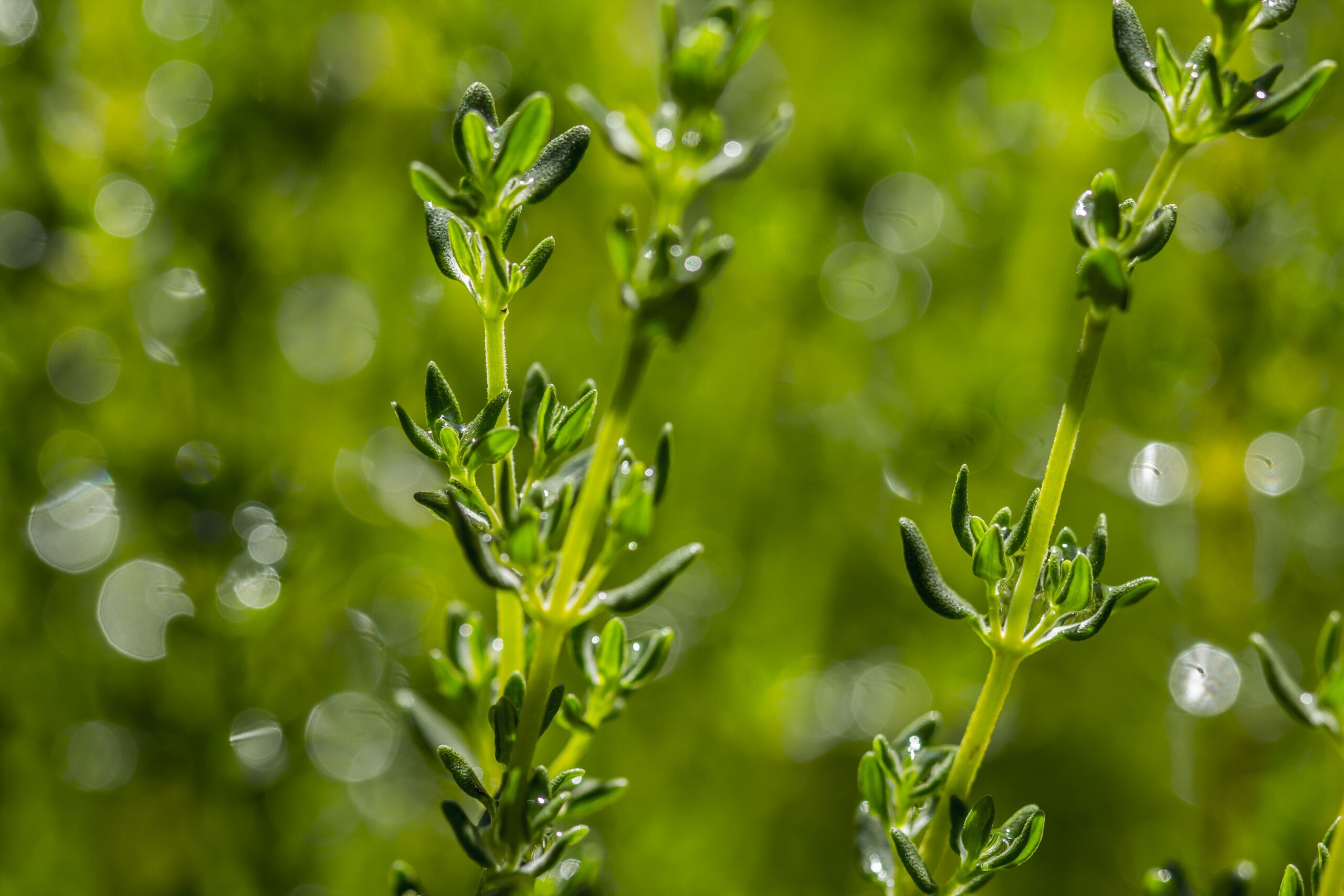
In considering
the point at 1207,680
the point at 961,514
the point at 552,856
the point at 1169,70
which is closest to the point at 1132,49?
the point at 1169,70

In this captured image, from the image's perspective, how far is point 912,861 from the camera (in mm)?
215

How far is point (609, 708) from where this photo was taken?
9.5 inches

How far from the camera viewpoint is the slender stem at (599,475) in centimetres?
20

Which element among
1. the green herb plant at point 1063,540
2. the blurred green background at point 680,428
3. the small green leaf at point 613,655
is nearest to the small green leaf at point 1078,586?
the green herb plant at point 1063,540

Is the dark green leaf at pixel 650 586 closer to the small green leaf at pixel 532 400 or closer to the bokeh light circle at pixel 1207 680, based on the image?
the small green leaf at pixel 532 400

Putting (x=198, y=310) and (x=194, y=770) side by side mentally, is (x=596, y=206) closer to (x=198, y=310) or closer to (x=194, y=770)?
(x=198, y=310)

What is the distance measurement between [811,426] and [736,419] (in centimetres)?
6

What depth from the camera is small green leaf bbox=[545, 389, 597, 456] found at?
231mm

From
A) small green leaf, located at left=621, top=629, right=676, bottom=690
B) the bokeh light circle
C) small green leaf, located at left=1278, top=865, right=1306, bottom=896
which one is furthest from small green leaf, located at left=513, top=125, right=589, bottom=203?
the bokeh light circle

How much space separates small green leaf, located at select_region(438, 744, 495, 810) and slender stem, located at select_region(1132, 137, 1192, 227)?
0.19 m

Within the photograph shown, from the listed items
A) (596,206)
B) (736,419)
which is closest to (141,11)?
(596,206)

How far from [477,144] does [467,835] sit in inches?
5.7

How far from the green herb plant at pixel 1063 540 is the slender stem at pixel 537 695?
8cm

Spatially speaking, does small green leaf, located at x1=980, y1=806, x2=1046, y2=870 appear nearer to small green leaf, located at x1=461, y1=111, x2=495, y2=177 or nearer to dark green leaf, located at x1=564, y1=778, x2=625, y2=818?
dark green leaf, located at x1=564, y1=778, x2=625, y2=818
